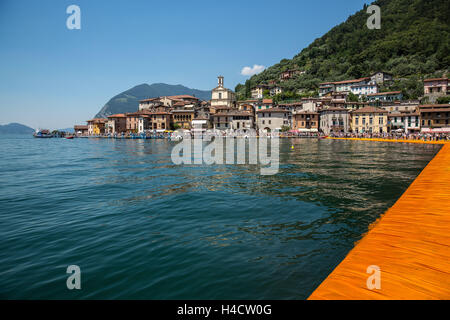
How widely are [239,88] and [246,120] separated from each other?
246 ft

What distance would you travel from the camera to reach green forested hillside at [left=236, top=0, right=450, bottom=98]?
87.8 meters

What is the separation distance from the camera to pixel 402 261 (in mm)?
4336

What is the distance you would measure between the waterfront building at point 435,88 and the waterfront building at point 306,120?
3241 centimetres

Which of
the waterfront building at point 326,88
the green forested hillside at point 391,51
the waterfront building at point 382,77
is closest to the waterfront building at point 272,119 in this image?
the waterfront building at point 326,88

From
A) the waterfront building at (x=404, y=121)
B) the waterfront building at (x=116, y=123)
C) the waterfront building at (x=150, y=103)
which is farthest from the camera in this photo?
the waterfront building at (x=150, y=103)

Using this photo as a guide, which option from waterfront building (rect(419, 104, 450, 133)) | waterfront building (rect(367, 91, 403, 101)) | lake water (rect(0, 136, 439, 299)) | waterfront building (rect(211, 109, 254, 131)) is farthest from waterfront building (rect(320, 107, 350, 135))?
lake water (rect(0, 136, 439, 299))

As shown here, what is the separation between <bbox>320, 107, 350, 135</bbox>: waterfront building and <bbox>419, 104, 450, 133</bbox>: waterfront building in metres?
17.5

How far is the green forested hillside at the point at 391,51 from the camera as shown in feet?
288

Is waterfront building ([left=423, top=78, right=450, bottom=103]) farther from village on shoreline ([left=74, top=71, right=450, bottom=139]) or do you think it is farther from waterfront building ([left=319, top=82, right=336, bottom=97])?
waterfront building ([left=319, top=82, right=336, bottom=97])

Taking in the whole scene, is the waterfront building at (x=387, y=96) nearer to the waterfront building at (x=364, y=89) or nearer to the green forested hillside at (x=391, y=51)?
the green forested hillside at (x=391, y=51)

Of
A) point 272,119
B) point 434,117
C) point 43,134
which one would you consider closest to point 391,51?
point 434,117

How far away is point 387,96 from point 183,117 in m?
67.8

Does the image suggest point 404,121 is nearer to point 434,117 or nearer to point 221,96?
point 434,117
